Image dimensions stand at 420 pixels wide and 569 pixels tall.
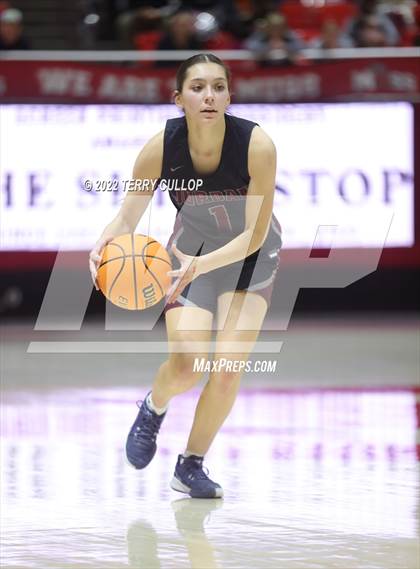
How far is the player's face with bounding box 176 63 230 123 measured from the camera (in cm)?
588

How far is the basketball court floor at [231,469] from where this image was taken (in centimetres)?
521

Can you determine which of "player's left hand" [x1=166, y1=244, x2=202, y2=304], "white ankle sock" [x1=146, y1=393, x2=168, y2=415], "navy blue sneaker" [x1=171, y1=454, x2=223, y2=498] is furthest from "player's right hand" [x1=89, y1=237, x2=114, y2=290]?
"navy blue sneaker" [x1=171, y1=454, x2=223, y2=498]

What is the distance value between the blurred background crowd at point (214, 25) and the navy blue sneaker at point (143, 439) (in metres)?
6.85

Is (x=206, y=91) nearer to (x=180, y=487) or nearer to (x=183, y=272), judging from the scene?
(x=183, y=272)

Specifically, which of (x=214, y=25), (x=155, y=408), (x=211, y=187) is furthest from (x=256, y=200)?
(x=214, y=25)

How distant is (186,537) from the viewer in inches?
213

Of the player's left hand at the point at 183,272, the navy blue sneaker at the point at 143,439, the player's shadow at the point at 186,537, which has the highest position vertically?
the player's left hand at the point at 183,272

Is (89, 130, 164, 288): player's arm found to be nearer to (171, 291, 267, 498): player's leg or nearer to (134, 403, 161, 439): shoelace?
(171, 291, 267, 498): player's leg

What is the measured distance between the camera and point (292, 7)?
1532 centimetres

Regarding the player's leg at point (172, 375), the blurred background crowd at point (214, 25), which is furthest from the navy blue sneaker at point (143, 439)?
the blurred background crowd at point (214, 25)

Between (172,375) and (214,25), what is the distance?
827cm

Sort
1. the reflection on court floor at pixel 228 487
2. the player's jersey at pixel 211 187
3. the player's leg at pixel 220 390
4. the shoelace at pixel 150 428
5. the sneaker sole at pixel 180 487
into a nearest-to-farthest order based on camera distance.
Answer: the reflection on court floor at pixel 228 487 → the player's jersey at pixel 211 187 → the player's leg at pixel 220 390 → the sneaker sole at pixel 180 487 → the shoelace at pixel 150 428

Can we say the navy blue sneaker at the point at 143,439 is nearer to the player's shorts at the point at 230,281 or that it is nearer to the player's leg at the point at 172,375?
the player's leg at the point at 172,375

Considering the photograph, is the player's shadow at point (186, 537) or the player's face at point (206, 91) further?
the player's face at point (206, 91)
